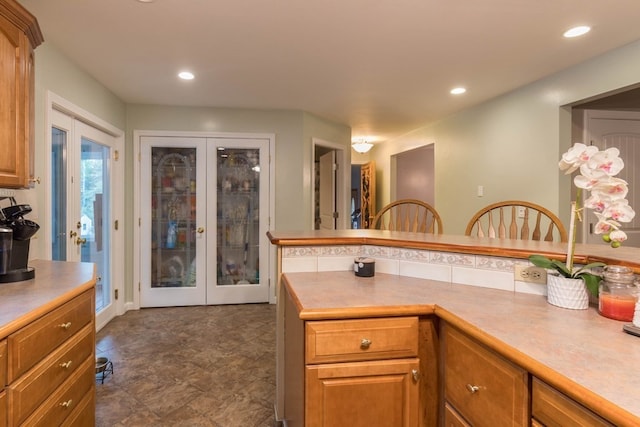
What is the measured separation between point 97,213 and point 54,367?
2.46 meters

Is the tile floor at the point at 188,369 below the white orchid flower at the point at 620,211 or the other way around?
below

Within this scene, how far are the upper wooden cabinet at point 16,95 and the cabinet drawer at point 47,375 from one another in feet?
2.48

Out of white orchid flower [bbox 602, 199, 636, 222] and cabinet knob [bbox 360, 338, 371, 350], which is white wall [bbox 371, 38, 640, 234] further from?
cabinet knob [bbox 360, 338, 371, 350]

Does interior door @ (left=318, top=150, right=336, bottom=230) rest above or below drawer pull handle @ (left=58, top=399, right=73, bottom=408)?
above

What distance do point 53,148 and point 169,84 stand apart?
1088 millimetres

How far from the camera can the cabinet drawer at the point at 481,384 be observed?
2.82 feet

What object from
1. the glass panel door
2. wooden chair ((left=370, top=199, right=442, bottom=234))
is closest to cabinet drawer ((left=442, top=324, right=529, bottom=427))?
wooden chair ((left=370, top=199, right=442, bottom=234))

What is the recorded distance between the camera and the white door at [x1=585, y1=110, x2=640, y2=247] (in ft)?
10.6

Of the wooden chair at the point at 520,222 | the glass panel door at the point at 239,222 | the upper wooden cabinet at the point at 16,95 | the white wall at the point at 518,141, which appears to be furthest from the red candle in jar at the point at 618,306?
the glass panel door at the point at 239,222

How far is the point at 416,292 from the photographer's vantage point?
1386 millimetres

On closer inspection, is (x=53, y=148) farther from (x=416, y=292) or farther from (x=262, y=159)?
(x=416, y=292)

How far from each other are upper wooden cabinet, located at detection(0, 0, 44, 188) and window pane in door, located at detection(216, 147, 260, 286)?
2.46 metres

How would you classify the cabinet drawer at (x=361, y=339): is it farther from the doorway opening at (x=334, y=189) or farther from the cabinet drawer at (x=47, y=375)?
the doorway opening at (x=334, y=189)

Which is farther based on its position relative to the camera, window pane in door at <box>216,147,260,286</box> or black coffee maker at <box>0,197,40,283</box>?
window pane in door at <box>216,147,260,286</box>
